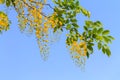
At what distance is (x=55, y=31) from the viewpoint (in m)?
6.42

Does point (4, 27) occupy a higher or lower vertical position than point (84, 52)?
higher

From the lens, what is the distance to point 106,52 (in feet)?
20.3

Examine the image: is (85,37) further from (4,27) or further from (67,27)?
(4,27)

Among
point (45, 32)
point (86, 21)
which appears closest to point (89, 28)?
point (86, 21)

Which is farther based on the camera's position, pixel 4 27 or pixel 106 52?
pixel 4 27

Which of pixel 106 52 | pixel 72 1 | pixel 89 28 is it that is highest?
pixel 72 1

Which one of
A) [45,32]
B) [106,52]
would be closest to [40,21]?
[45,32]

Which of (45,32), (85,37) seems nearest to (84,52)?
(85,37)

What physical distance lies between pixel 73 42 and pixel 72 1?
→ 2.00ft

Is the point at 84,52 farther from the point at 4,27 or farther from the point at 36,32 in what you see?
the point at 4,27

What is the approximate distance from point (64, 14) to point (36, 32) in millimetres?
562

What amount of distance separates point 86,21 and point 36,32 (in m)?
0.77

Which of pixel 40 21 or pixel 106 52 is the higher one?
pixel 40 21

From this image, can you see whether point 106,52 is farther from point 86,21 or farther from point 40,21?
point 40,21
